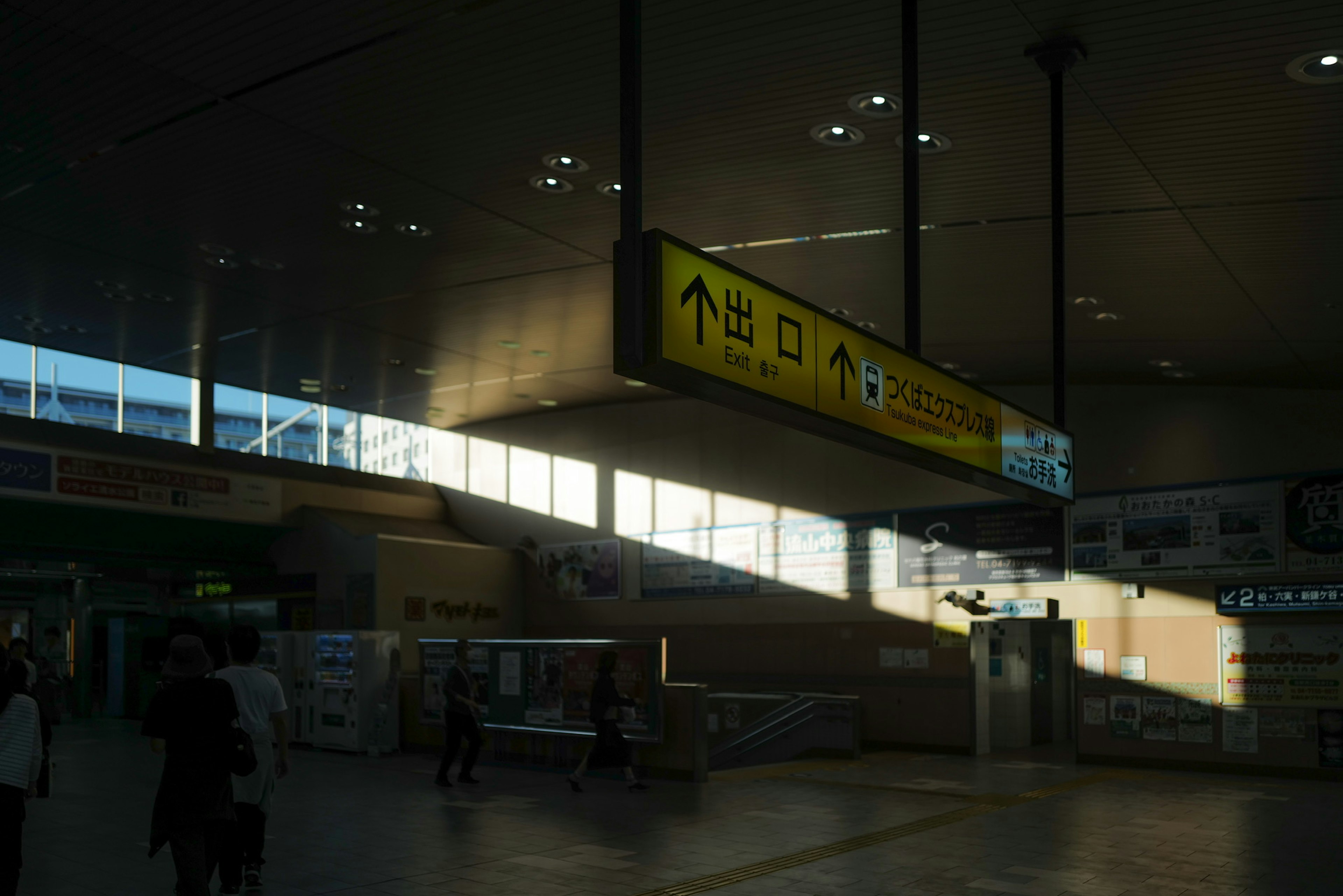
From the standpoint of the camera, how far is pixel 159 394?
A: 15617 millimetres

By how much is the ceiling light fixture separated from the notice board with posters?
4927 mm

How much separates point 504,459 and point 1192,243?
13078 mm

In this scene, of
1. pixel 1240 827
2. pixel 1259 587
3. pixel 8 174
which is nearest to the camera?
pixel 8 174

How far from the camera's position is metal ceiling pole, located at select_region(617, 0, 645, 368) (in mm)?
3607

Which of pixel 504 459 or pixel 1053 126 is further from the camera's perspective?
pixel 504 459

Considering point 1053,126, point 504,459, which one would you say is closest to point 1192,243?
point 1053,126

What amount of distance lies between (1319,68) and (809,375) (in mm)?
3329

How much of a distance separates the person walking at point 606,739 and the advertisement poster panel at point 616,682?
0.41m

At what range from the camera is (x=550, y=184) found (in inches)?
308

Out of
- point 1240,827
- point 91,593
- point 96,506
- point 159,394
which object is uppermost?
point 159,394

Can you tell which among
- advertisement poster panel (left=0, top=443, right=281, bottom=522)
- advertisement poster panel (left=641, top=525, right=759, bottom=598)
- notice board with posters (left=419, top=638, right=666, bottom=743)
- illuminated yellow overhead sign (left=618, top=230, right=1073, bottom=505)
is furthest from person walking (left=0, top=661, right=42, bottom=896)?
advertisement poster panel (left=641, top=525, right=759, bottom=598)

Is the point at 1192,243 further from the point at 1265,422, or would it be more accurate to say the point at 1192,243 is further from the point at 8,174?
the point at 8,174

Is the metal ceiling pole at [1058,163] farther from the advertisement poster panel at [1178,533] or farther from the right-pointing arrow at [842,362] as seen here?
the advertisement poster panel at [1178,533]

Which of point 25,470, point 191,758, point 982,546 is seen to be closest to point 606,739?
point 191,758
